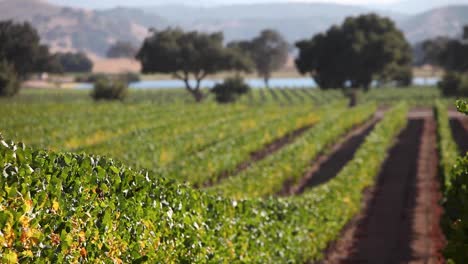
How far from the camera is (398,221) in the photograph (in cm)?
2233

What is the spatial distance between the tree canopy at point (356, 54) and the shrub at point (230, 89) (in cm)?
963

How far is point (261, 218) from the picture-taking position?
13.9 metres

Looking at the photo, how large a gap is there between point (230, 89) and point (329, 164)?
54.6 metres

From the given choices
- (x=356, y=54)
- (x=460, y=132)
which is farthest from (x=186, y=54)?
(x=460, y=132)

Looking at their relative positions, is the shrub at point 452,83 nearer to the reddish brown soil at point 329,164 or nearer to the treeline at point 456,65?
the treeline at point 456,65

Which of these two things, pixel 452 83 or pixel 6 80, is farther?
pixel 452 83

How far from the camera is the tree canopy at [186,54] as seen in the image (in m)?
90.4

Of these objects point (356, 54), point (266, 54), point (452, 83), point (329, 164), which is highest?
point (266, 54)

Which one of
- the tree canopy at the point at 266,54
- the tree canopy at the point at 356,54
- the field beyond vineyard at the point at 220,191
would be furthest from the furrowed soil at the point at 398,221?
the tree canopy at the point at 266,54

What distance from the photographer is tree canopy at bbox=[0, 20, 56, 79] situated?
3516 inches

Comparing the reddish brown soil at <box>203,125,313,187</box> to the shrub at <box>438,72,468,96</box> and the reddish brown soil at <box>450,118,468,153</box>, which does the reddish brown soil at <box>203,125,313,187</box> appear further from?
the shrub at <box>438,72,468,96</box>

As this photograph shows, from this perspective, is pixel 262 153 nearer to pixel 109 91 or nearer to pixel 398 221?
pixel 398 221

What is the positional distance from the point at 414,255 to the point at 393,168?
16046 millimetres

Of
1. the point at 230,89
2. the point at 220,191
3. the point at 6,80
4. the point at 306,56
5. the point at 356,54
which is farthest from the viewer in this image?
the point at 230,89
